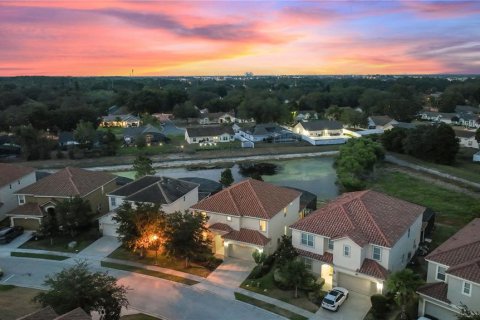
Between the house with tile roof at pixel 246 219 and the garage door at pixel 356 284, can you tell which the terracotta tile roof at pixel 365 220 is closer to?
the garage door at pixel 356 284

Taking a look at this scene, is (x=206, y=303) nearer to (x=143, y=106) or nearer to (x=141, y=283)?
(x=141, y=283)

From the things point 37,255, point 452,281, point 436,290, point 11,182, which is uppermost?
point 11,182

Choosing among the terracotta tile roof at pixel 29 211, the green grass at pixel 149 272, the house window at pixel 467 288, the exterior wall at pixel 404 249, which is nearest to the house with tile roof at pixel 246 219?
the green grass at pixel 149 272

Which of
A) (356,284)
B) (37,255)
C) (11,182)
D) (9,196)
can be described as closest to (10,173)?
(11,182)

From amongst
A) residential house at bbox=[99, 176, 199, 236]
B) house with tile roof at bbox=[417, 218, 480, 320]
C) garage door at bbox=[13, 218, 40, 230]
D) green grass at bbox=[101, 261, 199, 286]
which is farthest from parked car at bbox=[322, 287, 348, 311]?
garage door at bbox=[13, 218, 40, 230]

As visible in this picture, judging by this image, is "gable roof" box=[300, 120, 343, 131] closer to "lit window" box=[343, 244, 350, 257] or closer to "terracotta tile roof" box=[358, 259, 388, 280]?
"lit window" box=[343, 244, 350, 257]

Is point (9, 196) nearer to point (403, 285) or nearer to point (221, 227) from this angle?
point (221, 227)
